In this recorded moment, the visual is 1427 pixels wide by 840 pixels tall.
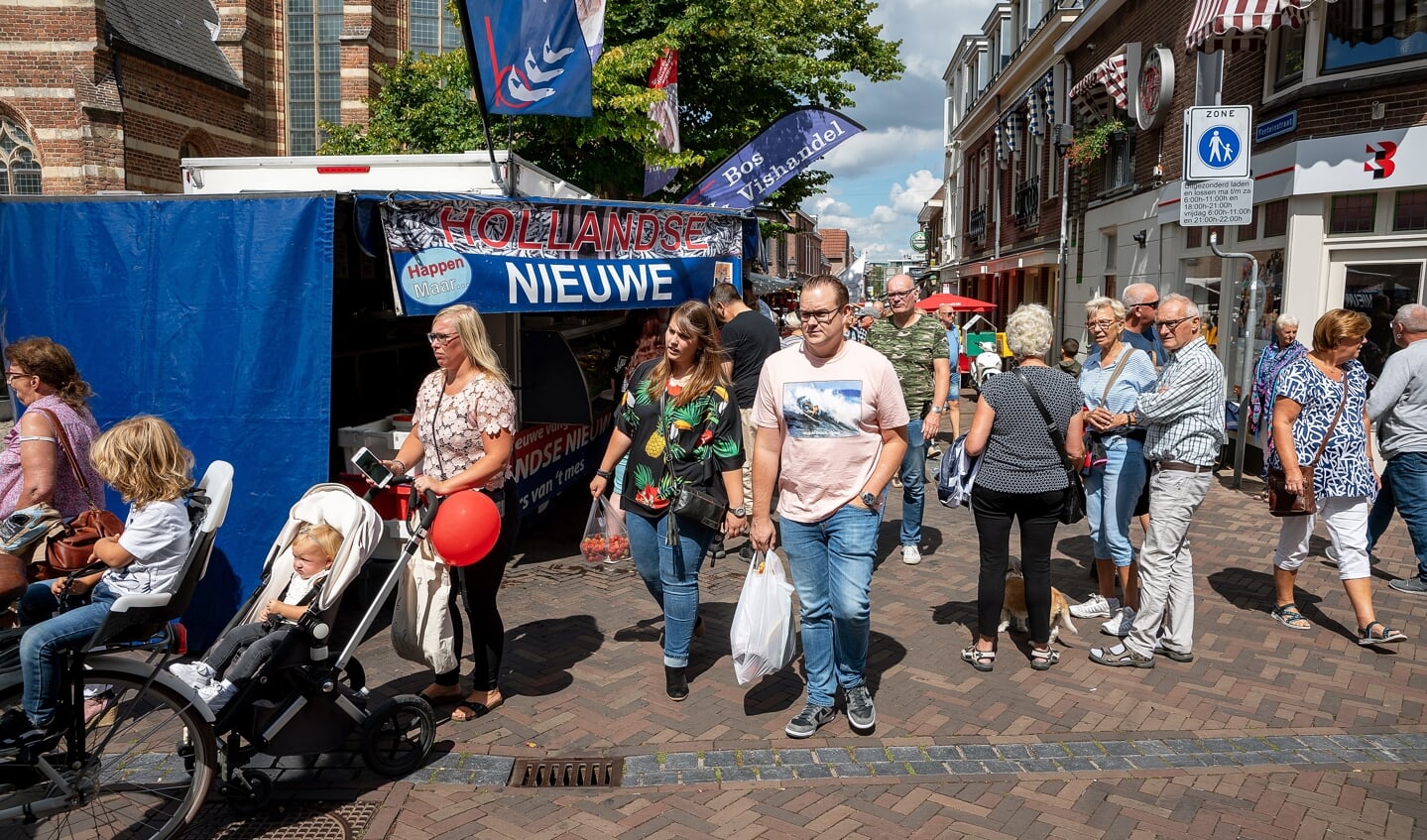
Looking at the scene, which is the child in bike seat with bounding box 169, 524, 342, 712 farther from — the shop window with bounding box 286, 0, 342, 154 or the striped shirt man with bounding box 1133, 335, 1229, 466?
the shop window with bounding box 286, 0, 342, 154

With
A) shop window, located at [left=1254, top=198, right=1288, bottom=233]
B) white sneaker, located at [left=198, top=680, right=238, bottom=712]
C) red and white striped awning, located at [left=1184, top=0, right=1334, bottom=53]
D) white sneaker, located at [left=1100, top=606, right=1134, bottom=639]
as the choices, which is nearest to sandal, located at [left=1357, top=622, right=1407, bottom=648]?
white sneaker, located at [left=1100, top=606, right=1134, bottom=639]

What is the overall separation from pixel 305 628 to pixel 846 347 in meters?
2.38

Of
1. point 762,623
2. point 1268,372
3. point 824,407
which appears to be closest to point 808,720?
point 762,623

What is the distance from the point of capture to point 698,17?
13234 mm

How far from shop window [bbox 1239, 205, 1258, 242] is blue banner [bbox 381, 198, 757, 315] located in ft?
25.3

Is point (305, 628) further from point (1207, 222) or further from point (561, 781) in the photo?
point (1207, 222)

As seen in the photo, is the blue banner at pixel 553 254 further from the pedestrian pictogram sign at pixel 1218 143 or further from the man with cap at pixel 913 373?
the pedestrian pictogram sign at pixel 1218 143

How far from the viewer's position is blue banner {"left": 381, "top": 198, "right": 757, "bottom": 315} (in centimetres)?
555

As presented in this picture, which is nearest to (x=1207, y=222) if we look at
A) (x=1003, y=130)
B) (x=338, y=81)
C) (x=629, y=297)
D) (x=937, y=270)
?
(x=629, y=297)

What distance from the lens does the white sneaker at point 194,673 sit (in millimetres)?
3268

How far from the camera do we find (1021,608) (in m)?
5.16

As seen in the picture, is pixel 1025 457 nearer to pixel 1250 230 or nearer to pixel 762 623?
pixel 762 623

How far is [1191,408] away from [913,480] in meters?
2.33

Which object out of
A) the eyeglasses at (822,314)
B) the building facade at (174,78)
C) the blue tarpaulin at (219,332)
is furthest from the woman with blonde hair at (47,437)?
the building facade at (174,78)
